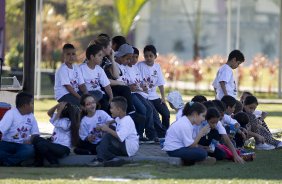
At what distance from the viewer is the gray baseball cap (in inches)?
619

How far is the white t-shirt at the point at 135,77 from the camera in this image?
52.6ft

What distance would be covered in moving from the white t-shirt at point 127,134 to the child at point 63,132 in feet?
1.97

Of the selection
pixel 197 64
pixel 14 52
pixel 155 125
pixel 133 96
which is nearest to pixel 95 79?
pixel 133 96

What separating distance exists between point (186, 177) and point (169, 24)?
1735 inches

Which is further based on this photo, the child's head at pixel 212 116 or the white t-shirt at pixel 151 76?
the white t-shirt at pixel 151 76

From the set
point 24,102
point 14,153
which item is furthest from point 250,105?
point 14,153

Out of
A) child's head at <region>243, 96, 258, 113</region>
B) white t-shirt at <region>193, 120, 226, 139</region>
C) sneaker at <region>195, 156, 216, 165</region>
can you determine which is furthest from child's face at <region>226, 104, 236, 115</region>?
sneaker at <region>195, 156, 216, 165</region>

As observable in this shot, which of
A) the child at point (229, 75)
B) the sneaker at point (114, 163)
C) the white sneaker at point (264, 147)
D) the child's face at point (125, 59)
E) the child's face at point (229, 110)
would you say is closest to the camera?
the sneaker at point (114, 163)

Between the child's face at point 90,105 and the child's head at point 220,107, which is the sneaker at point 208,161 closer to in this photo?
the child's head at point 220,107

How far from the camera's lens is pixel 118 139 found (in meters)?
13.5

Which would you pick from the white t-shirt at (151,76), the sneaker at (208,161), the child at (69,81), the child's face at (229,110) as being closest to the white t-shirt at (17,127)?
the child at (69,81)

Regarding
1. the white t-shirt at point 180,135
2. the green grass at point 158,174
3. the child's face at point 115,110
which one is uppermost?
the child's face at point 115,110

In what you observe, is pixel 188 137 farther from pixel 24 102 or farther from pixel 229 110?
pixel 24 102

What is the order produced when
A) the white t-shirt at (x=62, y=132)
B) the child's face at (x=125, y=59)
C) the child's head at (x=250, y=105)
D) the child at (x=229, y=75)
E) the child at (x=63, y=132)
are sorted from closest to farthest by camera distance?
the child at (x=63, y=132) → the white t-shirt at (x=62, y=132) → the child's face at (x=125, y=59) → the child's head at (x=250, y=105) → the child at (x=229, y=75)
